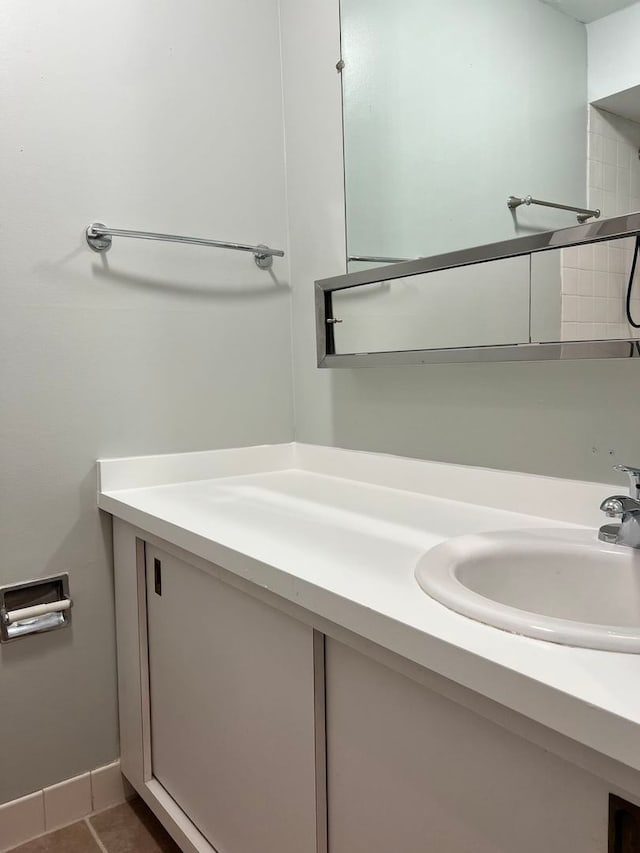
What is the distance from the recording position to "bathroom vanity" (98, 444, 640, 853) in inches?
21.1

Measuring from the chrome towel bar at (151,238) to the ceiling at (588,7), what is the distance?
2.72 ft

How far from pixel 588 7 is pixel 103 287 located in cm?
105

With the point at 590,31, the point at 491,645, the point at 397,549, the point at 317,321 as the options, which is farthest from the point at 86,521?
the point at 590,31

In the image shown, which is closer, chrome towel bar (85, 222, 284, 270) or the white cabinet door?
the white cabinet door

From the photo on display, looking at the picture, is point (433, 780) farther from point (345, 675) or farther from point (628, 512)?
point (628, 512)

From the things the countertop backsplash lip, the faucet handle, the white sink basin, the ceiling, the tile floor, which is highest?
the ceiling

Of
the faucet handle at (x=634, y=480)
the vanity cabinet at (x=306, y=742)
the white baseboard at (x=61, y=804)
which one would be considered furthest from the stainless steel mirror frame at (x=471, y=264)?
the white baseboard at (x=61, y=804)

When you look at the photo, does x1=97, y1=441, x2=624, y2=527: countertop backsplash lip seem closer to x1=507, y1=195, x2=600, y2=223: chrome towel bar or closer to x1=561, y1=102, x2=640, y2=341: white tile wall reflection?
x1=561, y1=102, x2=640, y2=341: white tile wall reflection

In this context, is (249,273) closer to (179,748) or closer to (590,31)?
(590,31)

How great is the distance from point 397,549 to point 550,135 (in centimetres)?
69

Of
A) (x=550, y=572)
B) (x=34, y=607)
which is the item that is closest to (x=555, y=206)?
(x=550, y=572)

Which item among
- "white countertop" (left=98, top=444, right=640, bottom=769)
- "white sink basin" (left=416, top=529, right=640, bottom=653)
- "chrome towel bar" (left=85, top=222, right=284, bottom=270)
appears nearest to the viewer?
"white countertop" (left=98, top=444, right=640, bottom=769)

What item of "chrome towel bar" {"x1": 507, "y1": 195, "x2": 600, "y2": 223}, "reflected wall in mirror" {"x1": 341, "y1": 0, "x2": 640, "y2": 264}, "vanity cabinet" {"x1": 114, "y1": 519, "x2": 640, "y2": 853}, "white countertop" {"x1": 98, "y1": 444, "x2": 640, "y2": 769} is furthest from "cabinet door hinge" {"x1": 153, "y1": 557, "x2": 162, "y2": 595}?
"chrome towel bar" {"x1": 507, "y1": 195, "x2": 600, "y2": 223}

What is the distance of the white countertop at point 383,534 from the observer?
0.51 metres
